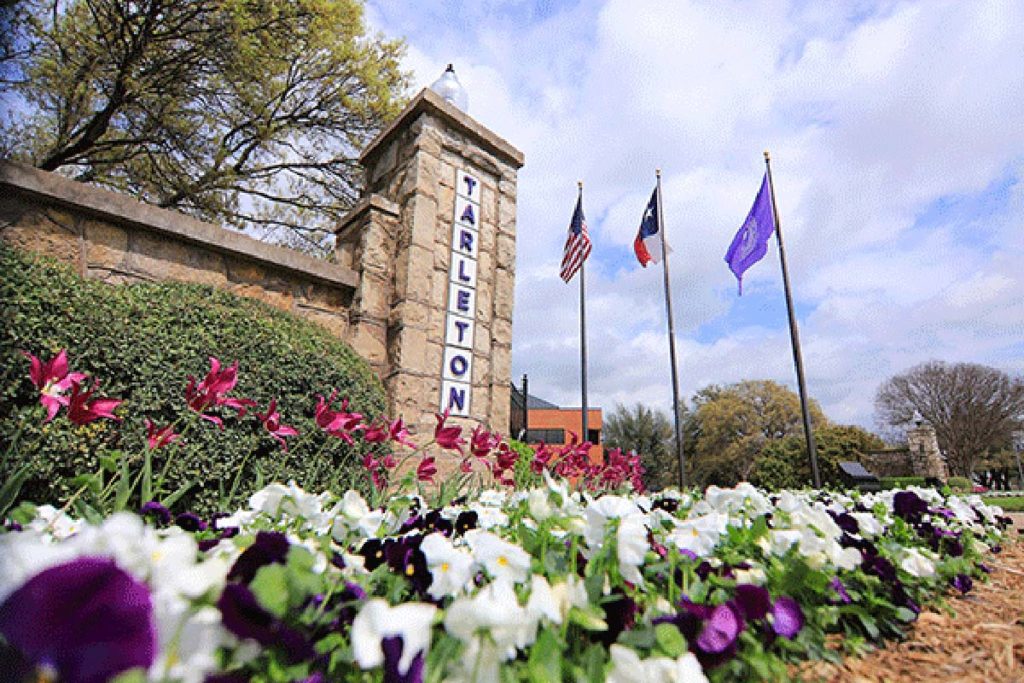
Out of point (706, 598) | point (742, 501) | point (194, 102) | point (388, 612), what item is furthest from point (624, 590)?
point (194, 102)

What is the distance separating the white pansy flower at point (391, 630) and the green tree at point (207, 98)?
6674 millimetres

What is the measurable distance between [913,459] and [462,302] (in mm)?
19519

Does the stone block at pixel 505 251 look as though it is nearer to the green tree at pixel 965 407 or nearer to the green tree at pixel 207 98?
the green tree at pixel 207 98

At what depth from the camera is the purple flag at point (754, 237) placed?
8055 mm

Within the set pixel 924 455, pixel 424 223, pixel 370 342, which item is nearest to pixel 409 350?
pixel 370 342

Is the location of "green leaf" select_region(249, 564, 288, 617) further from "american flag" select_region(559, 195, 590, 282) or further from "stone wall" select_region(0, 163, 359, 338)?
"american flag" select_region(559, 195, 590, 282)

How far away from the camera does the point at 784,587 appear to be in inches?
39.7

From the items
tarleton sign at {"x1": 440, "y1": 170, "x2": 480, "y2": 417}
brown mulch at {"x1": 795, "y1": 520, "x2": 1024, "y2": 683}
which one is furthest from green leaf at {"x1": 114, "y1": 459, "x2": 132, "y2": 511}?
tarleton sign at {"x1": 440, "y1": 170, "x2": 480, "y2": 417}

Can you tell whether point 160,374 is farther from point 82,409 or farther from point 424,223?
point 424,223

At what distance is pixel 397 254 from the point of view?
4535mm

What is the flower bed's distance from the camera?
474mm

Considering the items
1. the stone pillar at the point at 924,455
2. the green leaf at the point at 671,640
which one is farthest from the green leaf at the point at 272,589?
the stone pillar at the point at 924,455

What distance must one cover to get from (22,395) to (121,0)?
625 cm

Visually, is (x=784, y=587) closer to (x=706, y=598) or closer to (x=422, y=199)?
(x=706, y=598)
